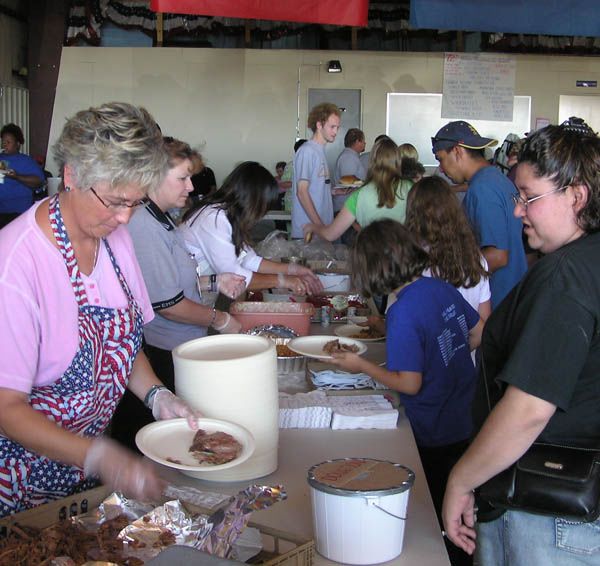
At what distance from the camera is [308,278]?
4160 millimetres

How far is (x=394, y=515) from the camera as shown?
1536 millimetres

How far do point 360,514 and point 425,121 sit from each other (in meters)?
9.76

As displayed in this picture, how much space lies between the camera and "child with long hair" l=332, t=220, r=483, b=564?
2.42 m

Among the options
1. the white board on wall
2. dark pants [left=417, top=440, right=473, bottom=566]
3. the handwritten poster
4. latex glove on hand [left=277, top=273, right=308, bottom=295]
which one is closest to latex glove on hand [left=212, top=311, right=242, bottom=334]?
latex glove on hand [left=277, top=273, right=308, bottom=295]

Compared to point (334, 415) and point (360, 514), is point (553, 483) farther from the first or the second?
point (334, 415)

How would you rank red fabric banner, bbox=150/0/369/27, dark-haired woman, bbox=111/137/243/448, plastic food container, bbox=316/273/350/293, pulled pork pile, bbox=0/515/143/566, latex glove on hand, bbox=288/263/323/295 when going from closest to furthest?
pulled pork pile, bbox=0/515/143/566
dark-haired woman, bbox=111/137/243/448
latex glove on hand, bbox=288/263/323/295
plastic food container, bbox=316/273/350/293
red fabric banner, bbox=150/0/369/27

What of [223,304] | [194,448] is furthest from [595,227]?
[223,304]

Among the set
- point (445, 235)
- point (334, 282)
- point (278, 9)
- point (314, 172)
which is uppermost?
point (278, 9)

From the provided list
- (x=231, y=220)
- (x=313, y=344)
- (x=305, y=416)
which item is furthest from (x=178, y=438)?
(x=231, y=220)

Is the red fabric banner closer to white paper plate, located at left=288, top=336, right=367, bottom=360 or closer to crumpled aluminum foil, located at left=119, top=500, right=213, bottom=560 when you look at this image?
white paper plate, located at left=288, top=336, right=367, bottom=360

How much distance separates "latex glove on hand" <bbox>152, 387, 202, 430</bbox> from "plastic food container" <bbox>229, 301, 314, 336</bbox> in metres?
1.41

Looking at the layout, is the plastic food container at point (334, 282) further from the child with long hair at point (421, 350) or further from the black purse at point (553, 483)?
the black purse at point (553, 483)

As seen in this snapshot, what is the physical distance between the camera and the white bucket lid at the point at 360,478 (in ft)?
4.97

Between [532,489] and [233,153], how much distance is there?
9.85m
